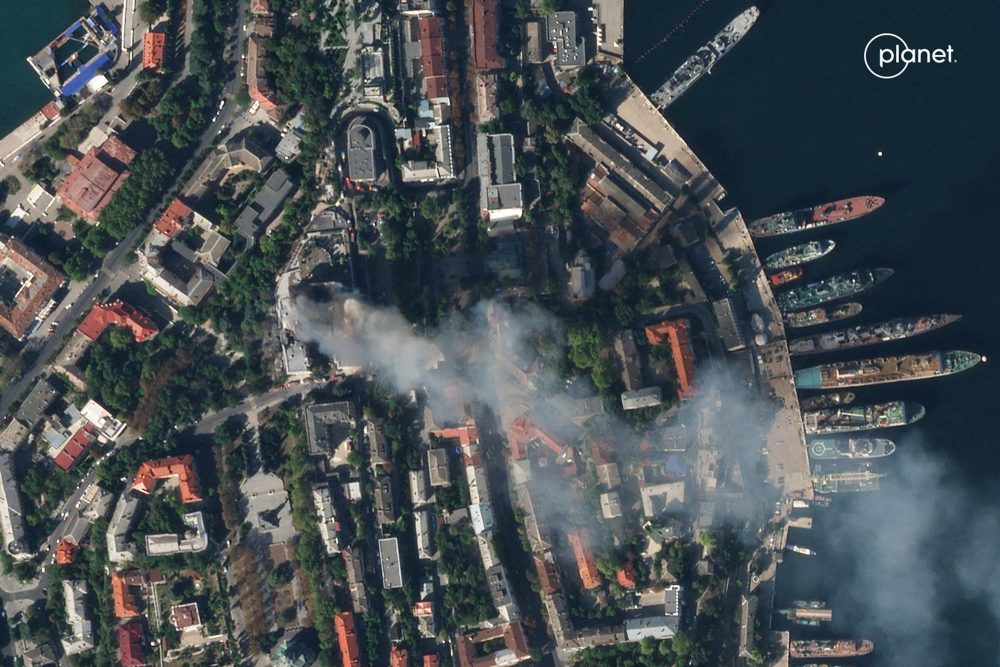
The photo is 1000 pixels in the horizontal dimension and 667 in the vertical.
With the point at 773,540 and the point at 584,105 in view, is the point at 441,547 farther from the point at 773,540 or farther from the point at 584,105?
the point at 584,105

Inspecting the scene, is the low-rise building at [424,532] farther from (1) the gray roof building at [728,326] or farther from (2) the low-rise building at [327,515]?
(1) the gray roof building at [728,326]

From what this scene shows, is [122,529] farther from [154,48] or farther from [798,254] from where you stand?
[798,254]

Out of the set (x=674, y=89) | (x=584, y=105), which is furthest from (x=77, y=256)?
(x=674, y=89)

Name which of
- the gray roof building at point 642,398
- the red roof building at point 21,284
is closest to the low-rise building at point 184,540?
the red roof building at point 21,284

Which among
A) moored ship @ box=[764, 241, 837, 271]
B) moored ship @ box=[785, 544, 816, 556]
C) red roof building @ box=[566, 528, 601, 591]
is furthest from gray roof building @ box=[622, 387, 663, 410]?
moored ship @ box=[785, 544, 816, 556]

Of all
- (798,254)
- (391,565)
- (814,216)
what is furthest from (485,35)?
(391,565)

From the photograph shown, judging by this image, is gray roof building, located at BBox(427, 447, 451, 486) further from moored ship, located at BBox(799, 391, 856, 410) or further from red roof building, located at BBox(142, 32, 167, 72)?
red roof building, located at BBox(142, 32, 167, 72)
